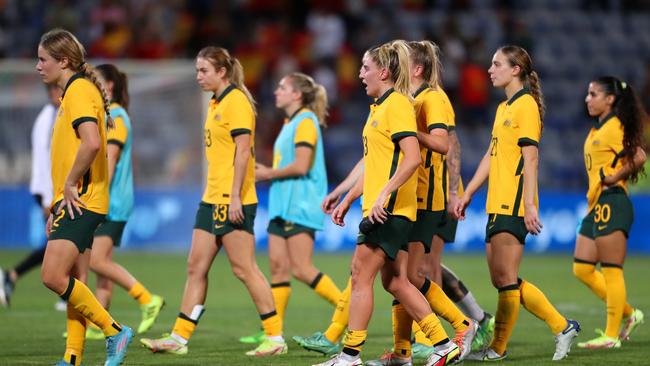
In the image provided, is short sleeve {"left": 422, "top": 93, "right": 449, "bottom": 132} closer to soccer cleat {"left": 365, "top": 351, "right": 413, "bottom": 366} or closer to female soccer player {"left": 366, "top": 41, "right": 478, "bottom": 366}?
female soccer player {"left": 366, "top": 41, "right": 478, "bottom": 366}

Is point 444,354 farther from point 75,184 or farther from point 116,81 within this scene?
point 116,81

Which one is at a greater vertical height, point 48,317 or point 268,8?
point 268,8

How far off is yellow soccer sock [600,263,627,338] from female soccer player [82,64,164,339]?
397cm

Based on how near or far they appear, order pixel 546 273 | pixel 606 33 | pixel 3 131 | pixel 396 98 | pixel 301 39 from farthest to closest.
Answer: pixel 606 33 → pixel 301 39 → pixel 3 131 → pixel 546 273 → pixel 396 98

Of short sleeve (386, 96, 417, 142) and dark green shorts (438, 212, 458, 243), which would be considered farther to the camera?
dark green shorts (438, 212, 458, 243)

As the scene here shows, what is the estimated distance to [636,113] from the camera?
31.9 feet

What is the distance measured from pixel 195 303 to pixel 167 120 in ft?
36.4

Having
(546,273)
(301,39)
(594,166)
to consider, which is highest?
(301,39)

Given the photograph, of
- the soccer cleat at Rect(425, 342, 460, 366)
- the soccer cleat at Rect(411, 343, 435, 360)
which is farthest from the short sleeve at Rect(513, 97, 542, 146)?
the soccer cleat at Rect(411, 343, 435, 360)

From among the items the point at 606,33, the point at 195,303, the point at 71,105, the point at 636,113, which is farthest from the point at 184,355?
the point at 606,33

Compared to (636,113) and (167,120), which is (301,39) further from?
(636,113)

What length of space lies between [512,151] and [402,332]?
1587mm

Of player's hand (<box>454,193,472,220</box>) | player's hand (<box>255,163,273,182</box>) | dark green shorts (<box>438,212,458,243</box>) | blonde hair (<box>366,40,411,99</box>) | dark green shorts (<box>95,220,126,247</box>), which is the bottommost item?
dark green shorts (<box>95,220,126,247</box>)

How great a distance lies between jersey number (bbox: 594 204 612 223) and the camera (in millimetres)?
9648
